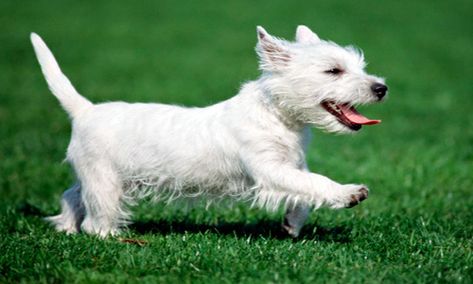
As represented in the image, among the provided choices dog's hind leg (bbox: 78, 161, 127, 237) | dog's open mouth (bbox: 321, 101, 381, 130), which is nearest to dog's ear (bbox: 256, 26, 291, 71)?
dog's open mouth (bbox: 321, 101, 381, 130)

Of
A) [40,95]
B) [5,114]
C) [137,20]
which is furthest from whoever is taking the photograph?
[137,20]

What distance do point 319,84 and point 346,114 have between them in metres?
0.32

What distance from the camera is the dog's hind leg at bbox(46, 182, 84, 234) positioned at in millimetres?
6754

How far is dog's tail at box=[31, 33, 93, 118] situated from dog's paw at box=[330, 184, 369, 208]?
2444mm

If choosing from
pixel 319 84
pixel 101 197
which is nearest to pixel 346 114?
pixel 319 84

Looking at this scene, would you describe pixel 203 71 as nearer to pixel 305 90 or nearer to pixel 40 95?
pixel 40 95

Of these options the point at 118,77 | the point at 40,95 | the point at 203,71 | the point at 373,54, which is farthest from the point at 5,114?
the point at 373,54

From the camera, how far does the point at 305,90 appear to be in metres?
5.85

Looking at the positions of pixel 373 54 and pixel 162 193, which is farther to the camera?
pixel 373 54

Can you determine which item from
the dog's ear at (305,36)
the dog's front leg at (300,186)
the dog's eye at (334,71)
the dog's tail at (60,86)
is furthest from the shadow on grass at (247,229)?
the dog's ear at (305,36)

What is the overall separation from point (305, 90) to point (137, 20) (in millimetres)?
23421

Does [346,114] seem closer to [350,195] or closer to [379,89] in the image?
[379,89]

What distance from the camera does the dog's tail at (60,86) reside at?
6613 millimetres

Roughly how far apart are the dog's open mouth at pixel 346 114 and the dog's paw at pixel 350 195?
24.2 inches
